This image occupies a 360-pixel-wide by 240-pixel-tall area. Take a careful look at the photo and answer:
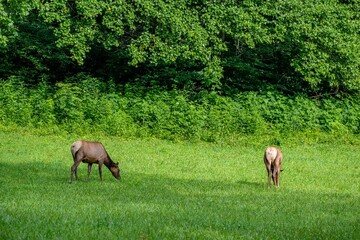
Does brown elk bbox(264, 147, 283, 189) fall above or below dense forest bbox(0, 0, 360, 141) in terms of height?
below

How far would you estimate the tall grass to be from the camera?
29.8 metres

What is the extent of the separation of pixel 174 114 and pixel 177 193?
13.6 m

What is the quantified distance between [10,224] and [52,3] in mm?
20835

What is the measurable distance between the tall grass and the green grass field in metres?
1.39

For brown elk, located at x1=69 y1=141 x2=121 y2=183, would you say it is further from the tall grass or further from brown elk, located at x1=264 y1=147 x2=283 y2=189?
the tall grass

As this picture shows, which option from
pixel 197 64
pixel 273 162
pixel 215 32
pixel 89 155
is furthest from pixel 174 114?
pixel 89 155

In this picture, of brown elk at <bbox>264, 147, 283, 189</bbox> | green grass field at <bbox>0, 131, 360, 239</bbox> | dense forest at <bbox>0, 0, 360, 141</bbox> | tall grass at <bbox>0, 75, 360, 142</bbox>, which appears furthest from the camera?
dense forest at <bbox>0, 0, 360, 141</bbox>

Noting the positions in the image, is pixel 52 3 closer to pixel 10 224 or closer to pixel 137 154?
pixel 137 154

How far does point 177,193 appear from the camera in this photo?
16.9 meters

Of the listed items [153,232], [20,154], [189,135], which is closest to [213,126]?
[189,135]

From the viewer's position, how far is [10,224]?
10367 millimetres

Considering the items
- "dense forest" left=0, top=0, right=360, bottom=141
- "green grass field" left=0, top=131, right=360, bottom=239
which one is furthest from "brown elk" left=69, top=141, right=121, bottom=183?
"dense forest" left=0, top=0, right=360, bottom=141

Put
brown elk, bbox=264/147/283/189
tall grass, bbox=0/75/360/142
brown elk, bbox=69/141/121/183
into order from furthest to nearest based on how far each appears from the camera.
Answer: tall grass, bbox=0/75/360/142, brown elk, bbox=264/147/283/189, brown elk, bbox=69/141/121/183

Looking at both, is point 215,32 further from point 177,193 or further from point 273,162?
point 177,193
